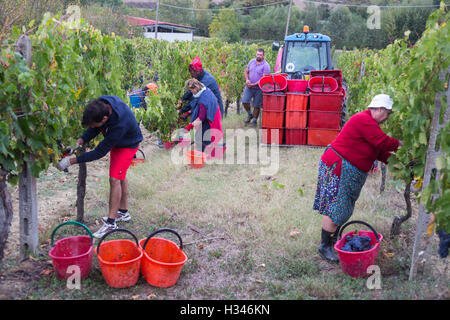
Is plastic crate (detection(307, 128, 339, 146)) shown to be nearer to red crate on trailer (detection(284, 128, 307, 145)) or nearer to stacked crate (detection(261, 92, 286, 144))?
red crate on trailer (detection(284, 128, 307, 145))

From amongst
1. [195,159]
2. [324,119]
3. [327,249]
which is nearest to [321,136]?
[324,119]

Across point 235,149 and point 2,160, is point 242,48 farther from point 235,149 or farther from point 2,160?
point 2,160

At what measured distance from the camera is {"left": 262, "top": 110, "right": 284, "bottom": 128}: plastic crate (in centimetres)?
783

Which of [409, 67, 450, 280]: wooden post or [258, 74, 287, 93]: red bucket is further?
[258, 74, 287, 93]: red bucket

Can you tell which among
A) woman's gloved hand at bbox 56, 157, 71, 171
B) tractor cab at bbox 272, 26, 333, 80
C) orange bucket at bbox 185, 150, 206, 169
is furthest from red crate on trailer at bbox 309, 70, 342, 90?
woman's gloved hand at bbox 56, 157, 71, 171

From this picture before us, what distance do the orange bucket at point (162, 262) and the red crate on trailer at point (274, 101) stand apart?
474 cm


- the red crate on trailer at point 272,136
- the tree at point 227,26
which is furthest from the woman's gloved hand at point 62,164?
the tree at point 227,26

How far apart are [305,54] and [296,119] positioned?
291 cm

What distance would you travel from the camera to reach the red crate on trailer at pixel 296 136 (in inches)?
312

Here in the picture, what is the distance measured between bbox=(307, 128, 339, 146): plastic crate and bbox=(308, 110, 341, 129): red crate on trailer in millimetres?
77

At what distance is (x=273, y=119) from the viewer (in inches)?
310

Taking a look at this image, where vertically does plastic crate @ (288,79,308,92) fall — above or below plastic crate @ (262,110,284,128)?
above

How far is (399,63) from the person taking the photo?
3.67 meters

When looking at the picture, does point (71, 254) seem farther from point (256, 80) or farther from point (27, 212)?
point (256, 80)
